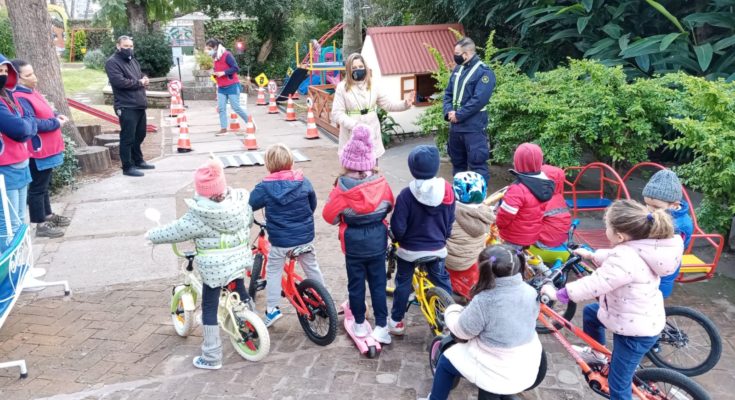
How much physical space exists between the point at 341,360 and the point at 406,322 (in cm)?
75

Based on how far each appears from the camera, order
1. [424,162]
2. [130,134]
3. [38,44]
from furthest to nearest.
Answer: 1. [38,44]
2. [130,134]
3. [424,162]

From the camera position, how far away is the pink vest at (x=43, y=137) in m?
5.97

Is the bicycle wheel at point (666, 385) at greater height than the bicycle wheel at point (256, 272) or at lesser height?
lesser

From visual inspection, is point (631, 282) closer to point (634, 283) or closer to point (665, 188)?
point (634, 283)

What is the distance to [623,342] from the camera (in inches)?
128

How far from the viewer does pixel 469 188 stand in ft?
13.8

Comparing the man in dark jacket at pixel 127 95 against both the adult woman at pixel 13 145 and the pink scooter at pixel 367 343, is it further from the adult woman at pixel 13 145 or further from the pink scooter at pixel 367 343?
the pink scooter at pixel 367 343

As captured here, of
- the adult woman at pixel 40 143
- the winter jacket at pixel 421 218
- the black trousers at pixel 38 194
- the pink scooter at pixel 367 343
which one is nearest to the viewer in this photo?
the winter jacket at pixel 421 218

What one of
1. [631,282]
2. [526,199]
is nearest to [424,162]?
[526,199]

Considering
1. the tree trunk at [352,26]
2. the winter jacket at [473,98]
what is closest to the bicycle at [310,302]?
the winter jacket at [473,98]

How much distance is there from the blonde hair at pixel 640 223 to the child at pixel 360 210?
1.49 metres

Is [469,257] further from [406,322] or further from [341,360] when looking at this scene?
[341,360]

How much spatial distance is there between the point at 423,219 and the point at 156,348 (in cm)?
222

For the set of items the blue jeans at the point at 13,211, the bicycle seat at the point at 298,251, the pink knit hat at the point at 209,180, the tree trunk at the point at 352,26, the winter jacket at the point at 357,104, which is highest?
the tree trunk at the point at 352,26
